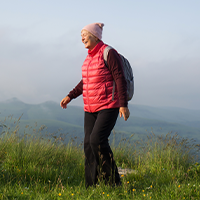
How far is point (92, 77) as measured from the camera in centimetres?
324

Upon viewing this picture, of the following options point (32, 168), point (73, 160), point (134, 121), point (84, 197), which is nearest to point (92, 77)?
point (84, 197)

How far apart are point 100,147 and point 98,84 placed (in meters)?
0.86

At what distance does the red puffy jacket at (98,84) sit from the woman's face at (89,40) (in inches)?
3.9

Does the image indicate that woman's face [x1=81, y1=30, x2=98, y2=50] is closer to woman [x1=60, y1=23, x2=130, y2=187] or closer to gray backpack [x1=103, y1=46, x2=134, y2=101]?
woman [x1=60, y1=23, x2=130, y2=187]

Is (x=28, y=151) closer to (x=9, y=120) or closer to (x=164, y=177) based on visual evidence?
(x=9, y=120)

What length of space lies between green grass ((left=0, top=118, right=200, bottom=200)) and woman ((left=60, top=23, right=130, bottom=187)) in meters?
0.28

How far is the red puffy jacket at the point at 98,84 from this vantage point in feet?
10.3

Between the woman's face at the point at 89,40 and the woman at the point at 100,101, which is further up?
the woman's face at the point at 89,40

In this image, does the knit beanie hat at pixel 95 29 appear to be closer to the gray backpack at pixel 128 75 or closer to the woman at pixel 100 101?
the woman at pixel 100 101

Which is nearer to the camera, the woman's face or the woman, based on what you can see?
the woman

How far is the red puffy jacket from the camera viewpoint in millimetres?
3137

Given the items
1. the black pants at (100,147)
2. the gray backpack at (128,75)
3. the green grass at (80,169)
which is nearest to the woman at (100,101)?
the black pants at (100,147)

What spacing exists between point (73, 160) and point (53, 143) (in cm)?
64

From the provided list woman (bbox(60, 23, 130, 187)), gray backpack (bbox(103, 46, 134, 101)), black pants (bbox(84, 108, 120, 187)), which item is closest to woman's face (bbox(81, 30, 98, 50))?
woman (bbox(60, 23, 130, 187))
